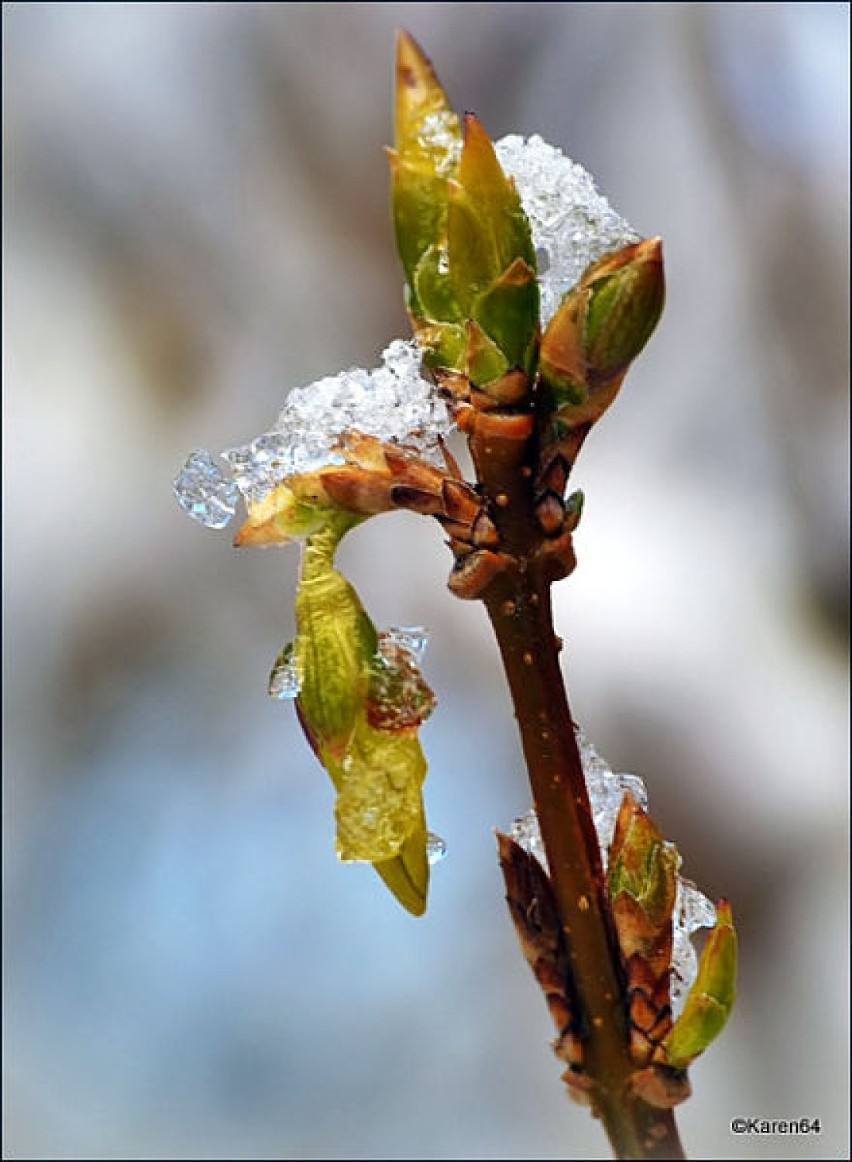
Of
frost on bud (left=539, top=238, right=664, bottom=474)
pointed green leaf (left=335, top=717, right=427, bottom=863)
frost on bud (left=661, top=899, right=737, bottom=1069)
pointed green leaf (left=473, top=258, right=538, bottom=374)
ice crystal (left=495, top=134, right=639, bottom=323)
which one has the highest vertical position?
ice crystal (left=495, top=134, right=639, bottom=323)

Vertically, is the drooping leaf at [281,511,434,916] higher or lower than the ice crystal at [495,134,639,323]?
lower

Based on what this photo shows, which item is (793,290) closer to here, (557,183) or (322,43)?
(322,43)

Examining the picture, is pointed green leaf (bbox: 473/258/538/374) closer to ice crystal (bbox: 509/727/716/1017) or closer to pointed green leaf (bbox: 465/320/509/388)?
pointed green leaf (bbox: 465/320/509/388)

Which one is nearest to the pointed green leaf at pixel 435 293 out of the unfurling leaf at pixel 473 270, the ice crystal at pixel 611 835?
the unfurling leaf at pixel 473 270

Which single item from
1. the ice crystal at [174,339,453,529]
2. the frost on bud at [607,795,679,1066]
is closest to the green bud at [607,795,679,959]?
the frost on bud at [607,795,679,1066]

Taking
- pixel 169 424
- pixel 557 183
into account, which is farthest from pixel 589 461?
pixel 557 183

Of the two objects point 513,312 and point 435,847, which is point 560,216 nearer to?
point 513,312
